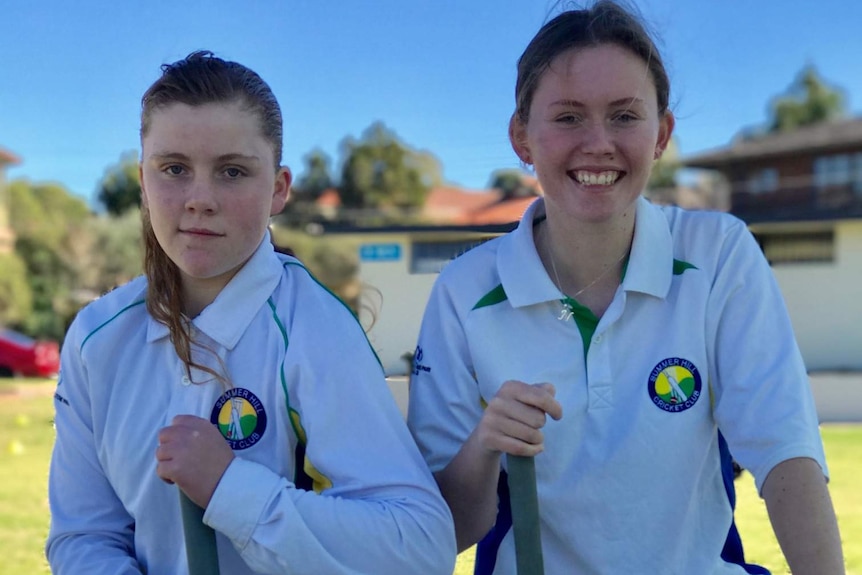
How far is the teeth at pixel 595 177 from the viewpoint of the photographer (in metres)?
1.88

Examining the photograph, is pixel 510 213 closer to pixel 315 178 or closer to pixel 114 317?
pixel 114 317

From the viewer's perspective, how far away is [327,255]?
33031 mm

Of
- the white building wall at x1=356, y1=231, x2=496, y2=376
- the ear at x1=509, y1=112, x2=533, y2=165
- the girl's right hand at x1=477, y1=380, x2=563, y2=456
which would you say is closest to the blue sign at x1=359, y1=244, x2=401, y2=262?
the white building wall at x1=356, y1=231, x2=496, y2=376

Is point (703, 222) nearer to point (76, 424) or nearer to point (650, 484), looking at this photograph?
point (650, 484)

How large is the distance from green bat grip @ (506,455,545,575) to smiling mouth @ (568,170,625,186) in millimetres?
644

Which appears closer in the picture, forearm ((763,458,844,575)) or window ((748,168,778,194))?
forearm ((763,458,844,575))

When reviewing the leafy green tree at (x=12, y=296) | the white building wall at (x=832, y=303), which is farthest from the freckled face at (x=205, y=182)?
the leafy green tree at (x=12, y=296)

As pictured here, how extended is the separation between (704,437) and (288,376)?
2.88ft

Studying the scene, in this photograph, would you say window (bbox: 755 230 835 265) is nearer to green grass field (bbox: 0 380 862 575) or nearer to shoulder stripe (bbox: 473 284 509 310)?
green grass field (bbox: 0 380 862 575)

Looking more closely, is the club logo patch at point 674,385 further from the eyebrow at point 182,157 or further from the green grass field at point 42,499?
the eyebrow at point 182,157

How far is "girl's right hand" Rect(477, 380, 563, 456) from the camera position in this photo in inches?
62.2

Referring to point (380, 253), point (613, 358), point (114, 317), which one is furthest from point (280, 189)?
point (380, 253)

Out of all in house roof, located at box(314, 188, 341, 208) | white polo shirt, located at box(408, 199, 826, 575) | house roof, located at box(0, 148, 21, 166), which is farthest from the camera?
house roof, located at box(314, 188, 341, 208)

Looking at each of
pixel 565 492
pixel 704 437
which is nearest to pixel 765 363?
pixel 704 437
